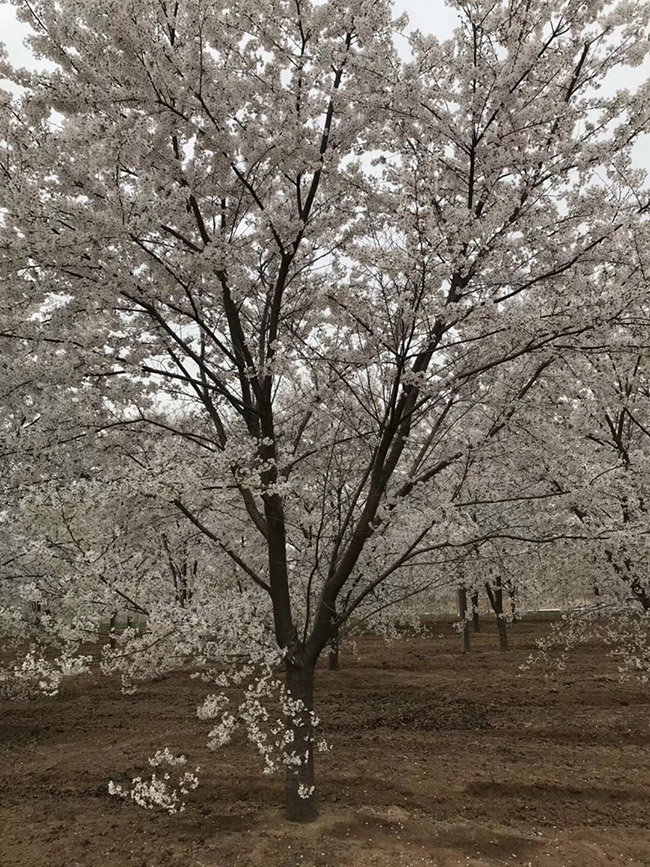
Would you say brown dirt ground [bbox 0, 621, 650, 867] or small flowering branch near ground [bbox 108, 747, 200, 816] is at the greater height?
small flowering branch near ground [bbox 108, 747, 200, 816]

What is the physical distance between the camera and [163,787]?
5055 mm

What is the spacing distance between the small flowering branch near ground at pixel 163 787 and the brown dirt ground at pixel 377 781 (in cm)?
20

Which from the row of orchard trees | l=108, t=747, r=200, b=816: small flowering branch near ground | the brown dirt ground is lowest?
the brown dirt ground

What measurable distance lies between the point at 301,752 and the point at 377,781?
222 centimetres

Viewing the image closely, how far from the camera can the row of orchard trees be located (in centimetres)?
469

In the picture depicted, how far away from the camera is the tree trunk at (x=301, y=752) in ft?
18.8

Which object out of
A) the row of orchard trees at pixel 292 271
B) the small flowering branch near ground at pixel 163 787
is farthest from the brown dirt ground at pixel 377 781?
the row of orchard trees at pixel 292 271

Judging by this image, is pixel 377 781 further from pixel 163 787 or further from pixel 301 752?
pixel 163 787

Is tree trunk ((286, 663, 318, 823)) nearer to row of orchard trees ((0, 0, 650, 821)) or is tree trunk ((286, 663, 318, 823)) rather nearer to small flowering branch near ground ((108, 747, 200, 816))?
row of orchard trees ((0, 0, 650, 821))

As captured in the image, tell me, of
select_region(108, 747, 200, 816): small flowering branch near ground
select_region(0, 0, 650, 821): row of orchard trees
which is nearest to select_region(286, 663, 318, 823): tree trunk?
select_region(0, 0, 650, 821): row of orchard trees

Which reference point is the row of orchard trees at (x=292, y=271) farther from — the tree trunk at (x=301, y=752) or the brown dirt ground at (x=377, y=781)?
Result: the brown dirt ground at (x=377, y=781)

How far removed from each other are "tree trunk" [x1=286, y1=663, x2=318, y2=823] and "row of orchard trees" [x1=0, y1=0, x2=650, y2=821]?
40mm

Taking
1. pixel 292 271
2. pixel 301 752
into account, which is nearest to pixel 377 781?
pixel 301 752

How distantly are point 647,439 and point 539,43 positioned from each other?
7779 millimetres
